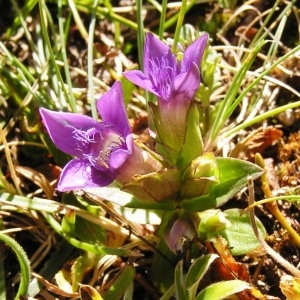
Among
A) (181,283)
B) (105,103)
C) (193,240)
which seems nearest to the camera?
(105,103)

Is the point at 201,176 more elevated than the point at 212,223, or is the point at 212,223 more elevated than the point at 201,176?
the point at 201,176

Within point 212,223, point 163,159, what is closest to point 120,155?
point 163,159

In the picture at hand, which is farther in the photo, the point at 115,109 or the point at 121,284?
the point at 121,284

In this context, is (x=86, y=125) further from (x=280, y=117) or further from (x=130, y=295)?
(x=280, y=117)

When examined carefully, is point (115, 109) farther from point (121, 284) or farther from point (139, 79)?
point (121, 284)

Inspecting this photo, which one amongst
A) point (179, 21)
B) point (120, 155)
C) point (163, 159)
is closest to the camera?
point (120, 155)

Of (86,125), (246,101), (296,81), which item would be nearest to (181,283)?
(86,125)

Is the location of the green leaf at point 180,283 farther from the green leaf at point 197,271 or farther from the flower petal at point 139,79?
the flower petal at point 139,79
